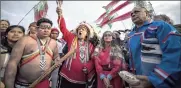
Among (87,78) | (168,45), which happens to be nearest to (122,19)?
(87,78)

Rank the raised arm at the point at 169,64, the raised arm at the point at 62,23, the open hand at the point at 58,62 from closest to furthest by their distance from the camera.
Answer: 1. the raised arm at the point at 169,64
2. the open hand at the point at 58,62
3. the raised arm at the point at 62,23

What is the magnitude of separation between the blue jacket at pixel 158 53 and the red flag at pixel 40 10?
12370 mm

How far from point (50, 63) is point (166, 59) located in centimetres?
212

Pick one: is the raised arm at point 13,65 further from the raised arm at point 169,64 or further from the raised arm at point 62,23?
the raised arm at point 169,64

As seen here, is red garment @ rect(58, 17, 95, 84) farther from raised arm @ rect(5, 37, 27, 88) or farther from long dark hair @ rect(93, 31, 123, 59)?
raised arm @ rect(5, 37, 27, 88)

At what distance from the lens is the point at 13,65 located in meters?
3.12

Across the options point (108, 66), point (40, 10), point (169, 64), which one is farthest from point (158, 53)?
point (40, 10)

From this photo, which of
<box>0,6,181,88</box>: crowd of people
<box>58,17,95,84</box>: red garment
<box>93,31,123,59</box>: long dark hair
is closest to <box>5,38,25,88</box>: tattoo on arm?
<box>0,6,181,88</box>: crowd of people

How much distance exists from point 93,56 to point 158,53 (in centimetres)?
195

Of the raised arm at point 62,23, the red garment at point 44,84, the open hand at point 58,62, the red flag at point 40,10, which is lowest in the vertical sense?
the red garment at point 44,84

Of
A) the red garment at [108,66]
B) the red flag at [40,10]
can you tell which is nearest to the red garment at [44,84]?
the red garment at [108,66]

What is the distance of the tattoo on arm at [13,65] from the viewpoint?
3.08 metres

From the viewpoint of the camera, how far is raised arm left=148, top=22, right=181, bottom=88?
1.96 metres

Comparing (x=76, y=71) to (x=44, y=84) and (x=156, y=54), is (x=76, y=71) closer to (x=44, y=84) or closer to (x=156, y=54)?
(x=44, y=84)
